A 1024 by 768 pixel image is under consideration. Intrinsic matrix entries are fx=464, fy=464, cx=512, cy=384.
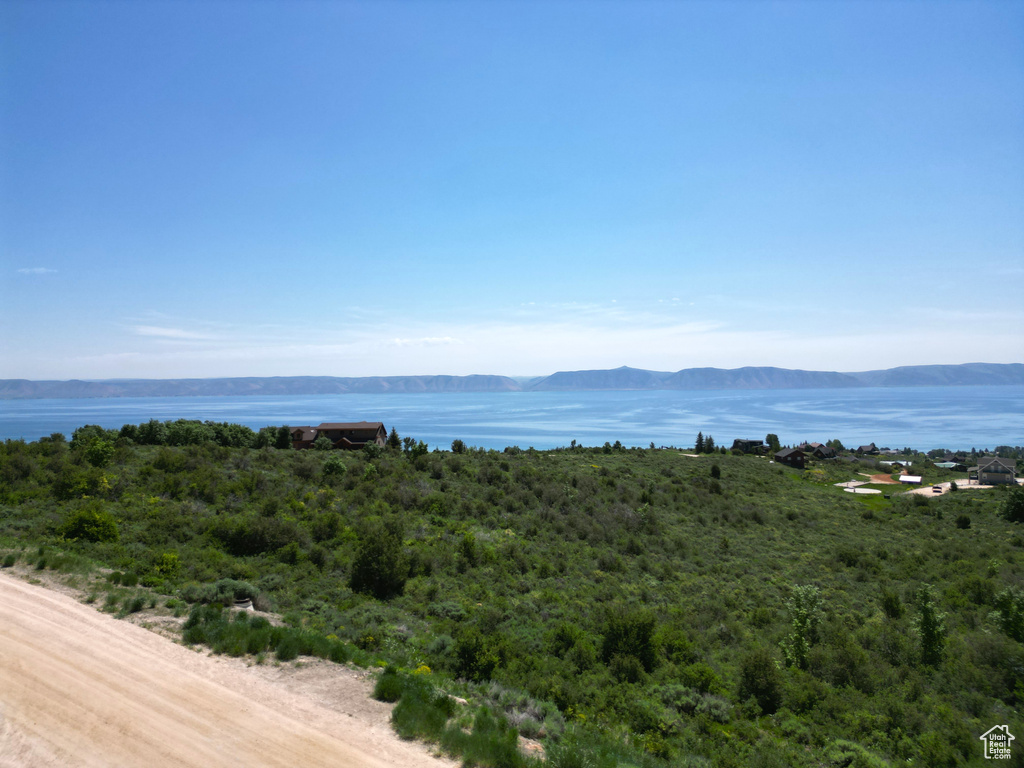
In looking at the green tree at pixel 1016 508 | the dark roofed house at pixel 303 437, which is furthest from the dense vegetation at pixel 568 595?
the dark roofed house at pixel 303 437

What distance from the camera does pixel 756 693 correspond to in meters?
11.8

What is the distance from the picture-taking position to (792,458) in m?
66.5

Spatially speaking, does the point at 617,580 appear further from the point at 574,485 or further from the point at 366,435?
the point at 366,435

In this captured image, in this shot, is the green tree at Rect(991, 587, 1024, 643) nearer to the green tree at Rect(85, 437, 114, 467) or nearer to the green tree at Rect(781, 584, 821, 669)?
the green tree at Rect(781, 584, 821, 669)

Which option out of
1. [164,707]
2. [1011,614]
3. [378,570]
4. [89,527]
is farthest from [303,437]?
[1011,614]

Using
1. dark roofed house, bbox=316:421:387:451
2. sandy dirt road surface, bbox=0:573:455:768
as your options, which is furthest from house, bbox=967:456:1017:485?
sandy dirt road surface, bbox=0:573:455:768

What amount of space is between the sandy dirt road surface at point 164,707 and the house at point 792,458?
70466 millimetres

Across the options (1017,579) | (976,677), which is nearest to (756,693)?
(976,677)

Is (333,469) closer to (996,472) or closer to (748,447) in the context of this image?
(748,447)

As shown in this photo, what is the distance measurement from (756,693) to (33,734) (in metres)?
14.9

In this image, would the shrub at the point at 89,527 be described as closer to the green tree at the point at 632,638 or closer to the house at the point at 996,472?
the green tree at the point at 632,638

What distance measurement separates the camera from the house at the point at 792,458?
2594 inches

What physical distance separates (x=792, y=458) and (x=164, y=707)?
2934 inches

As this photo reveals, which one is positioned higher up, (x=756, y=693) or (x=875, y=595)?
(x=756, y=693)
